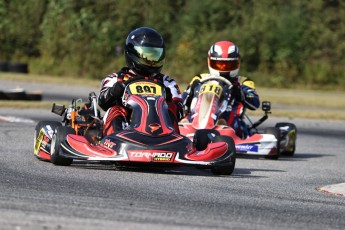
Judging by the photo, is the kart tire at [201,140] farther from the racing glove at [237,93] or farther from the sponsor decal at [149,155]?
the racing glove at [237,93]

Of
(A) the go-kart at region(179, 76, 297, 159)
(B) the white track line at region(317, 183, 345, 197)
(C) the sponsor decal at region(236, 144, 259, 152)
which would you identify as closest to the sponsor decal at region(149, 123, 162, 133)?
A: (B) the white track line at region(317, 183, 345, 197)

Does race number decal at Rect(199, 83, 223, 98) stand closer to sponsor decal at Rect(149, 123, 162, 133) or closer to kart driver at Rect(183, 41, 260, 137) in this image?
kart driver at Rect(183, 41, 260, 137)

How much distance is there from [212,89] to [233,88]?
1.60 feet

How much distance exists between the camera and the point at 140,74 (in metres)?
11.1

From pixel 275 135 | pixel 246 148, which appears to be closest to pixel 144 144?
pixel 246 148

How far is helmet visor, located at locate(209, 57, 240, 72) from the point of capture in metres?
14.1

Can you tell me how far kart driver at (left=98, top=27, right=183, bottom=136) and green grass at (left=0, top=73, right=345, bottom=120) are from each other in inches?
410

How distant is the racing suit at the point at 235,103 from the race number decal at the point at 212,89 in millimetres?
237

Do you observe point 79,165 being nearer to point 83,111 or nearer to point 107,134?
point 107,134

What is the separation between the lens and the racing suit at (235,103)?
44.9 ft

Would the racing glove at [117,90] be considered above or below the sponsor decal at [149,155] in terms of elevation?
above

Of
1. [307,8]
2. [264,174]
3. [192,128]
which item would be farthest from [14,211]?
[307,8]

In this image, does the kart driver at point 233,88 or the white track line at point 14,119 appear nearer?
the kart driver at point 233,88

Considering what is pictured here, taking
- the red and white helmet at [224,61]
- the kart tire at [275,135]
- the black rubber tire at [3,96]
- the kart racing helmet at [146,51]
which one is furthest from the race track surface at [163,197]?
the black rubber tire at [3,96]
